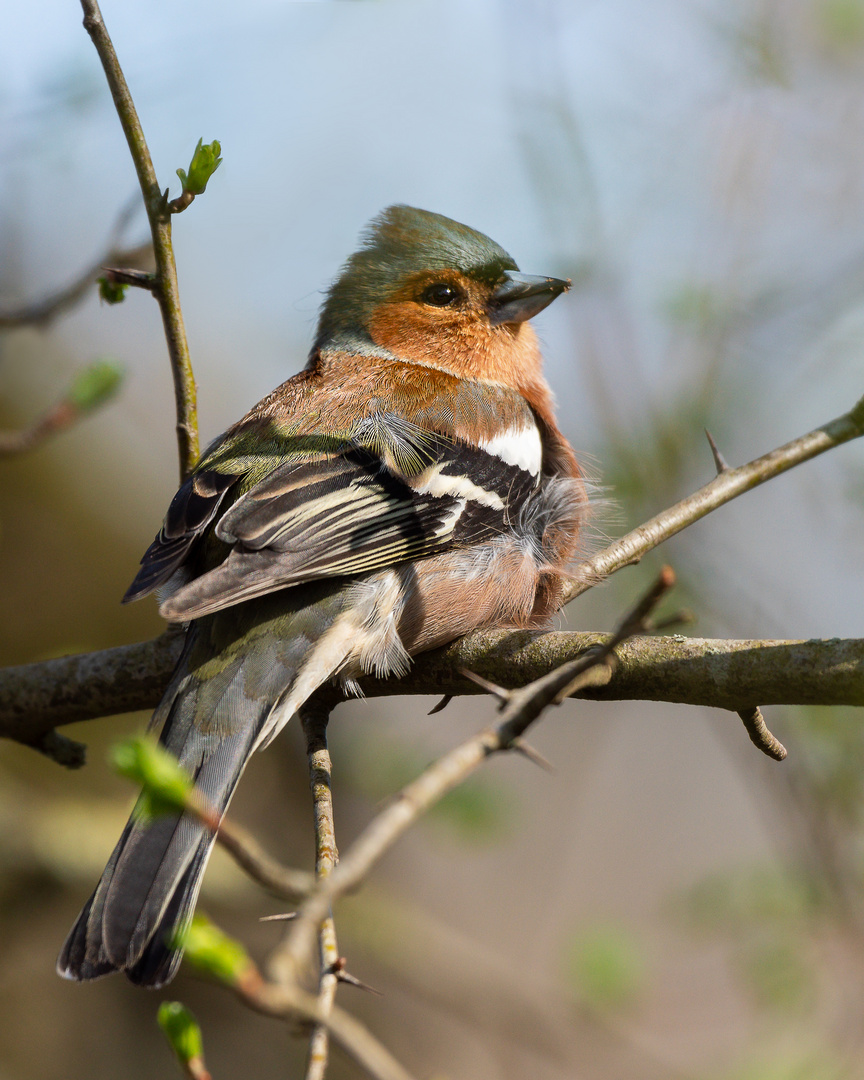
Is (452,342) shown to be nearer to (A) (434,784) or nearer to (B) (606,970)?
(B) (606,970)

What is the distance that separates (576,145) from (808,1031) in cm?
441

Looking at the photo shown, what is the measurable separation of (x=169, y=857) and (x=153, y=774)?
4.61ft

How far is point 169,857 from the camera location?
101 inches

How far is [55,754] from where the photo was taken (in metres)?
3.77

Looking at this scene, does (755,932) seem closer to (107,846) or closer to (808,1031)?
(808,1031)

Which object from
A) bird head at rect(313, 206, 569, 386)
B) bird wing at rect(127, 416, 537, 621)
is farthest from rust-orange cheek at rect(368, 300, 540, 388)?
bird wing at rect(127, 416, 537, 621)

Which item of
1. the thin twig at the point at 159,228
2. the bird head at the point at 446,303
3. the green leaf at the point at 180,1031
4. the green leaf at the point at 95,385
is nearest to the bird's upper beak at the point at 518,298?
the bird head at the point at 446,303

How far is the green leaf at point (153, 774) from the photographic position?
1.30m

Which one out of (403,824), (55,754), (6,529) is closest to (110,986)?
(55,754)

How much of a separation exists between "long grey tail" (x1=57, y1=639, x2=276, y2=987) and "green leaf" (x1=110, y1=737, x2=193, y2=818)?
3.72ft

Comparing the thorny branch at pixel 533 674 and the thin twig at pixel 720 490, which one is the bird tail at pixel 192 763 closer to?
the thorny branch at pixel 533 674

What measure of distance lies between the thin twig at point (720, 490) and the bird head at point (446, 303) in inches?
51.4

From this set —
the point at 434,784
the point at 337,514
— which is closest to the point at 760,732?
the point at 434,784

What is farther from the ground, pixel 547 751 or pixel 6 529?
pixel 6 529
